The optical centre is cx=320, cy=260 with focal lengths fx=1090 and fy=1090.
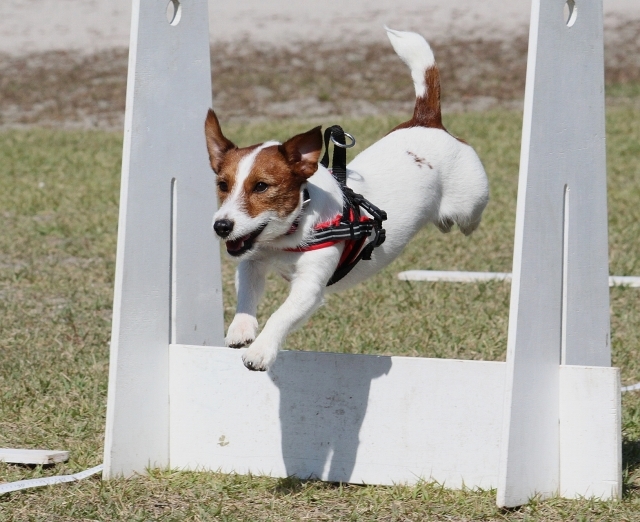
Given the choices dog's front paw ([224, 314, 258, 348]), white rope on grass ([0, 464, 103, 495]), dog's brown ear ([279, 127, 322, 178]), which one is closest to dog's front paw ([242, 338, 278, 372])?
dog's front paw ([224, 314, 258, 348])

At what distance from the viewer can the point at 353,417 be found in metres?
3.72

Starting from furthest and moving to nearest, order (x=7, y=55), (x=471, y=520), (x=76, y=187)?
(x=7, y=55), (x=76, y=187), (x=471, y=520)

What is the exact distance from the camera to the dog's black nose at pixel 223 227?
323 cm

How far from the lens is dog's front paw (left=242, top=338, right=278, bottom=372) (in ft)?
11.0

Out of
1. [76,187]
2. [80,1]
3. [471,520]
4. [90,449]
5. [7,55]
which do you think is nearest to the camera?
[471,520]

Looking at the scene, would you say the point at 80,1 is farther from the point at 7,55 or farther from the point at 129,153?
the point at 129,153

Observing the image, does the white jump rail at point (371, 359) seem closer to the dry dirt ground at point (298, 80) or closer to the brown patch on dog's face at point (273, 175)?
the brown patch on dog's face at point (273, 175)

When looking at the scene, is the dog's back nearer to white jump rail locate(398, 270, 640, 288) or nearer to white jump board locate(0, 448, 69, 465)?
white jump board locate(0, 448, 69, 465)

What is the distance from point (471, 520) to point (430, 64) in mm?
1829

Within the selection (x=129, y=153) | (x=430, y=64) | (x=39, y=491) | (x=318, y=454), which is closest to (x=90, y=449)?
(x=39, y=491)

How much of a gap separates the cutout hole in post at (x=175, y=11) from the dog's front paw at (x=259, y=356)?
1.23 m

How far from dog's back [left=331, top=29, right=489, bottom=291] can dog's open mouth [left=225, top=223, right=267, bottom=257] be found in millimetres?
604

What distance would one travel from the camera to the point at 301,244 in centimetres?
350

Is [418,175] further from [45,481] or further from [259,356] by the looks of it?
[45,481]
